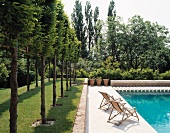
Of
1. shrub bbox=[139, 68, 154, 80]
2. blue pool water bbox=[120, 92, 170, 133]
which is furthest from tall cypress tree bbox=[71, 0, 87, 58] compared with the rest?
blue pool water bbox=[120, 92, 170, 133]

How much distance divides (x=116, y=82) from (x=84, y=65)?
1173 centimetres

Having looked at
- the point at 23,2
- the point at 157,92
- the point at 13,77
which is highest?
the point at 23,2

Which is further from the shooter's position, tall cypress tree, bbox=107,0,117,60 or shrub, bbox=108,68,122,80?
tall cypress tree, bbox=107,0,117,60

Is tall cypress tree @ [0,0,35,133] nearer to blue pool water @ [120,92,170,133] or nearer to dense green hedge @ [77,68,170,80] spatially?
blue pool water @ [120,92,170,133]

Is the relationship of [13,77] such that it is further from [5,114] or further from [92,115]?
[92,115]

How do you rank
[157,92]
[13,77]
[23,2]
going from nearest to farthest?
[23,2]
[13,77]
[157,92]

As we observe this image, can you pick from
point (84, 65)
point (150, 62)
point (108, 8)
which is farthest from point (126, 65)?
point (108, 8)

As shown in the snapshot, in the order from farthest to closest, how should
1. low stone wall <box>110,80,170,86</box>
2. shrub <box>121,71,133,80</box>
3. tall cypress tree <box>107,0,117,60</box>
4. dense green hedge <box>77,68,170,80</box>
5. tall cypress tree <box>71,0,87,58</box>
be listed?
tall cypress tree <box>71,0,87,58</box> → tall cypress tree <box>107,0,117,60</box> → shrub <box>121,71,133,80</box> → dense green hedge <box>77,68,170,80</box> → low stone wall <box>110,80,170,86</box>

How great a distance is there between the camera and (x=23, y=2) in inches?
160

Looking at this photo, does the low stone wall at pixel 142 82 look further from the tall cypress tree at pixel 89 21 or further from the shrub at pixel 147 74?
the tall cypress tree at pixel 89 21

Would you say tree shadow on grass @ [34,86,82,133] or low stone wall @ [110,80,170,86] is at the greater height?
low stone wall @ [110,80,170,86]

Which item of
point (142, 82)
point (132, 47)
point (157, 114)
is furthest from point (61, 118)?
point (132, 47)

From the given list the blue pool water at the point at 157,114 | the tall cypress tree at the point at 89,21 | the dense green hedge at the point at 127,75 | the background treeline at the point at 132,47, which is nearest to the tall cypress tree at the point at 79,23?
the tall cypress tree at the point at 89,21

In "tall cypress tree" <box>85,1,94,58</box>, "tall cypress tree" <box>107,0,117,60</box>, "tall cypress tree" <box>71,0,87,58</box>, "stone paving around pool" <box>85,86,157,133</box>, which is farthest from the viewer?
"tall cypress tree" <box>85,1,94,58</box>
